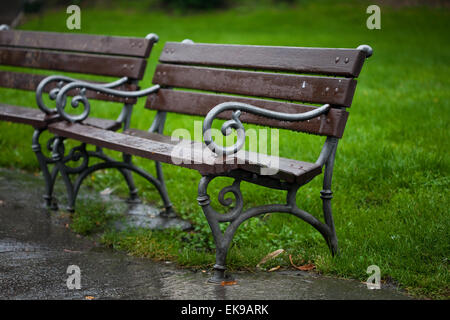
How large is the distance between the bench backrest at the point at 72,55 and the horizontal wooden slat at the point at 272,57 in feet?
1.01

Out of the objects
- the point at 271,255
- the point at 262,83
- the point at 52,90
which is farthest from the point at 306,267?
the point at 52,90

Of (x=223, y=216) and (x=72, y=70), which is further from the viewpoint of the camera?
(x=72, y=70)

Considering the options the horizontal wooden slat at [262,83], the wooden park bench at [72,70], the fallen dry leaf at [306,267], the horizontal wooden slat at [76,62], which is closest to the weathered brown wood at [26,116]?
the wooden park bench at [72,70]

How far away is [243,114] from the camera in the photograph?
→ 342 centimetres

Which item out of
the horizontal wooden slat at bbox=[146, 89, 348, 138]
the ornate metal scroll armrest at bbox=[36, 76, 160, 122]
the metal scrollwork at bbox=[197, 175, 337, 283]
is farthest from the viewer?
the ornate metal scroll armrest at bbox=[36, 76, 160, 122]

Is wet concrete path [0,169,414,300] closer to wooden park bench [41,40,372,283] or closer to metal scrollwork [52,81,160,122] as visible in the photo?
wooden park bench [41,40,372,283]

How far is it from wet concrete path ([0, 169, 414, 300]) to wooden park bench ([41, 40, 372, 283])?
21 centimetres

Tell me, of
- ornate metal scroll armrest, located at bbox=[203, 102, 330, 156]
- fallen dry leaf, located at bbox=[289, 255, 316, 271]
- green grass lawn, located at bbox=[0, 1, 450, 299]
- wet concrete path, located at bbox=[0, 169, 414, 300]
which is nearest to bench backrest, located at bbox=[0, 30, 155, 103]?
green grass lawn, located at bbox=[0, 1, 450, 299]

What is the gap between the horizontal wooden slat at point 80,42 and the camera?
13.6 ft

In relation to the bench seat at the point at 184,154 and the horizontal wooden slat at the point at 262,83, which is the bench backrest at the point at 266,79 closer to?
the horizontal wooden slat at the point at 262,83

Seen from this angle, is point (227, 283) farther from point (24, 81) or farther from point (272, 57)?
point (24, 81)

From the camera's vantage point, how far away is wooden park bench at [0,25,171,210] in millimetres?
3918

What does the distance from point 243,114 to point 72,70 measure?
6.01 ft
